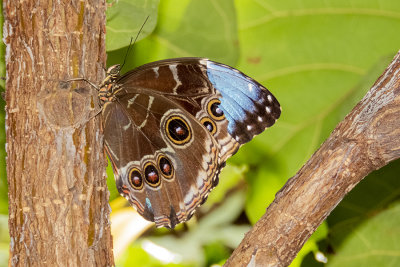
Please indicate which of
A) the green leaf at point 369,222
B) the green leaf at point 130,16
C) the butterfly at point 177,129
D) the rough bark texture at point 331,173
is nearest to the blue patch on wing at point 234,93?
the butterfly at point 177,129

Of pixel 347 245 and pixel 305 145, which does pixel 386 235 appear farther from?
pixel 305 145

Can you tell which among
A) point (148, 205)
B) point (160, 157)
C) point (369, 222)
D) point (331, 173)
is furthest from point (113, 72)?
point (369, 222)

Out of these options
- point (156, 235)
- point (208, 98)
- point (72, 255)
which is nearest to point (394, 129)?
point (208, 98)

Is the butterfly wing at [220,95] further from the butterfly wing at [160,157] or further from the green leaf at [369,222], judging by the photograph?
the green leaf at [369,222]

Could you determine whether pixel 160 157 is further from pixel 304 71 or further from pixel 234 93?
pixel 304 71

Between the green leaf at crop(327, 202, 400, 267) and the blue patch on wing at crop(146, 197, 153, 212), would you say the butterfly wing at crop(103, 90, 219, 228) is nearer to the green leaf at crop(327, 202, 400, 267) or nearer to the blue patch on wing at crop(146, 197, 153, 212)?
the blue patch on wing at crop(146, 197, 153, 212)
